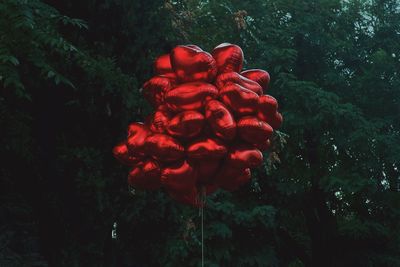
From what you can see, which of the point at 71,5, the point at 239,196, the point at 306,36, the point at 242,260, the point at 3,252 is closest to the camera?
the point at 3,252

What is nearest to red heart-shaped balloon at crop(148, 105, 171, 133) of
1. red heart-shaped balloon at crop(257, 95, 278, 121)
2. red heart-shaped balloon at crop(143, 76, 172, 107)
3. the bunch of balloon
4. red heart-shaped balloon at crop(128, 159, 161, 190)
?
the bunch of balloon

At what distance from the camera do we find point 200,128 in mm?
3889

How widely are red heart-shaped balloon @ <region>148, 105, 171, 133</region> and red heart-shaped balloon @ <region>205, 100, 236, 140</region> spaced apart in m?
0.30

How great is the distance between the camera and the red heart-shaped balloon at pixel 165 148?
3867mm

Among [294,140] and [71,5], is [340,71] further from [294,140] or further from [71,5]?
[71,5]

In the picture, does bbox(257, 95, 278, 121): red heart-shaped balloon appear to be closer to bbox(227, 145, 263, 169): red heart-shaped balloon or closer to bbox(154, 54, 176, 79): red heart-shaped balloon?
bbox(227, 145, 263, 169): red heart-shaped balloon

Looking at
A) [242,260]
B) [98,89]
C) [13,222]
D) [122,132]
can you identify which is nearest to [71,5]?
[98,89]

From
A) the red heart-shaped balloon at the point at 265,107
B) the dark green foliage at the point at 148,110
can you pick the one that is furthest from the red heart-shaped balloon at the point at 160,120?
the dark green foliage at the point at 148,110

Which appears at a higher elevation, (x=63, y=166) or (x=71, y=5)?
(x=71, y=5)

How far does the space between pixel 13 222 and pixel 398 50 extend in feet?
33.3

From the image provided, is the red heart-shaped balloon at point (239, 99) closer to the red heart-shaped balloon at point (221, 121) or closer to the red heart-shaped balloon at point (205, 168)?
the red heart-shaped balloon at point (221, 121)

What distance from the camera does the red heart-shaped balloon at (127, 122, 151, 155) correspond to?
4059 mm

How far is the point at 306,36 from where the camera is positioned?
13.2m

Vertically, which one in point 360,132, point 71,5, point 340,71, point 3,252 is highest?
point 340,71
